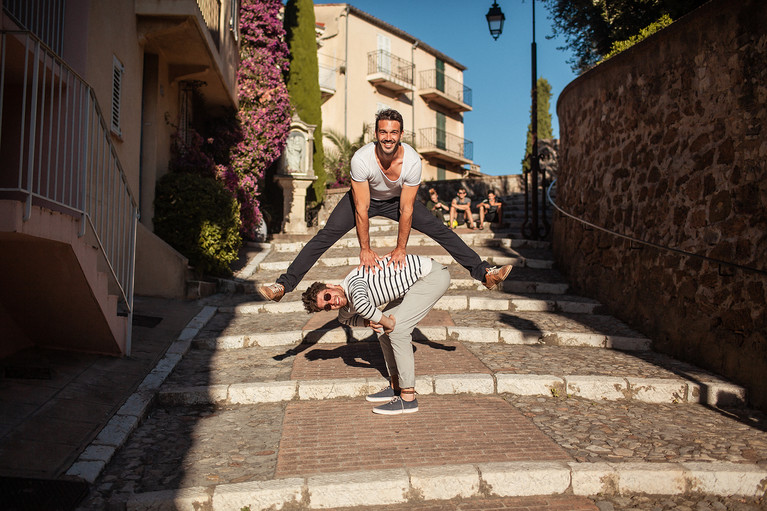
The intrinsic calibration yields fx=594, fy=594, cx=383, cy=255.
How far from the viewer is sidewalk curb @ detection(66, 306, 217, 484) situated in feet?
11.0

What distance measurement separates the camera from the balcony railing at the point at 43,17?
5.57 metres

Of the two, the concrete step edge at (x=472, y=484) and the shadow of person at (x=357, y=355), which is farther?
the shadow of person at (x=357, y=355)

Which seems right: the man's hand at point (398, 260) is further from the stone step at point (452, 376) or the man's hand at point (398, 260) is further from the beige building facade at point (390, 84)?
the beige building facade at point (390, 84)

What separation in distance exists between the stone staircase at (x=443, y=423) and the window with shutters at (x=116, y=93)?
2936mm

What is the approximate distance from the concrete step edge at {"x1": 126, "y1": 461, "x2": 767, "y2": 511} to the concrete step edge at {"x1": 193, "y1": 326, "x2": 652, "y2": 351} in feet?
9.71

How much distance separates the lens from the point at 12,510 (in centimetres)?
285

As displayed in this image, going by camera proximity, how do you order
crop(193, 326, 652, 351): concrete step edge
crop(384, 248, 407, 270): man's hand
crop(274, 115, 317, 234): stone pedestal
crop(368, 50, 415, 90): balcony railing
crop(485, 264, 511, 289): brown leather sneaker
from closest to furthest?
crop(384, 248, 407, 270): man's hand → crop(485, 264, 511, 289): brown leather sneaker → crop(193, 326, 652, 351): concrete step edge → crop(274, 115, 317, 234): stone pedestal → crop(368, 50, 415, 90): balcony railing

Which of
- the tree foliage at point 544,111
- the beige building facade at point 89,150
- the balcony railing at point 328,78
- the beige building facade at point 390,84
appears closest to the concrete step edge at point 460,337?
the beige building facade at point 89,150

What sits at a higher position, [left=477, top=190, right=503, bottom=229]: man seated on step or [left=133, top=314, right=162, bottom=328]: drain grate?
[left=477, top=190, right=503, bottom=229]: man seated on step

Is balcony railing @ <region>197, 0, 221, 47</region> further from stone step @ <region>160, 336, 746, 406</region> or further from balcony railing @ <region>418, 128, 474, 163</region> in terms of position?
balcony railing @ <region>418, 128, 474, 163</region>

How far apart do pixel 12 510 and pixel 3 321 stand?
8.34 feet

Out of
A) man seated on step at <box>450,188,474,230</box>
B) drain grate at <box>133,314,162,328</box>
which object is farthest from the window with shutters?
man seated on step at <box>450,188,474,230</box>

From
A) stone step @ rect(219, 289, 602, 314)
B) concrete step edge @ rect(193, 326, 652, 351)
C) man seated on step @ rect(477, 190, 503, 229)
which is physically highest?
man seated on step @ rect(477, 190, 503, 229)

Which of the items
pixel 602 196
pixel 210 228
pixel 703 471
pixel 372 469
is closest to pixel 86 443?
pixel 372 469
